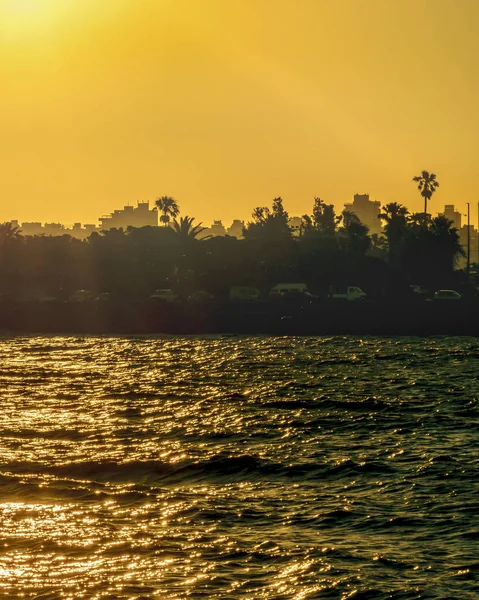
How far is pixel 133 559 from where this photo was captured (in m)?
17.8

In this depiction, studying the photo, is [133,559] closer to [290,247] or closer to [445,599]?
[445,599]

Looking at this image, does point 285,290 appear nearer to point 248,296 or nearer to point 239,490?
point 248,296

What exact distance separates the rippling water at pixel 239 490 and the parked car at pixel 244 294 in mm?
53770

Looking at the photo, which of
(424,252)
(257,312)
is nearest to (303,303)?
(257,312)

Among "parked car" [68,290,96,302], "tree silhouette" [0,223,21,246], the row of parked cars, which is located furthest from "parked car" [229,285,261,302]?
"tree silhouette" [0,223,21,246]

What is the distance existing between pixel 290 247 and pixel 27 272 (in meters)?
30.4

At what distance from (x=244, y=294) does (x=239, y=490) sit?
80677mm

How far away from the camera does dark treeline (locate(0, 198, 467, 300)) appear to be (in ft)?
371

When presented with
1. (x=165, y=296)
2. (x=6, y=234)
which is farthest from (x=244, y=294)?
(x=6, y=234)

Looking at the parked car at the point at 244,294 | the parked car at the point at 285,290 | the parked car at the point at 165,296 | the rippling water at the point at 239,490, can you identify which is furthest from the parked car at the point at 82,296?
the rippling water at the point at 239,490

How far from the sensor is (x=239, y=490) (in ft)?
77.0

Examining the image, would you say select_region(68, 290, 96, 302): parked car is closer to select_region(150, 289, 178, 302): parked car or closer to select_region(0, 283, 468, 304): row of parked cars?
select_region(0, 283, 468, 304): row of parked cars

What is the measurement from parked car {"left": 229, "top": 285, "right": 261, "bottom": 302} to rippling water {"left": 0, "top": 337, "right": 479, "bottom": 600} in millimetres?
53770

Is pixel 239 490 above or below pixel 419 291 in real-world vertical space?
below
